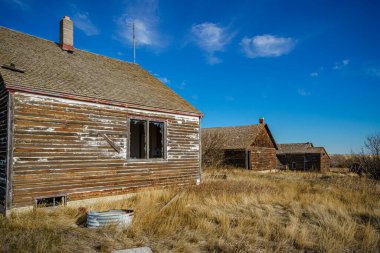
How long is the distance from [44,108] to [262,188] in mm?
9107

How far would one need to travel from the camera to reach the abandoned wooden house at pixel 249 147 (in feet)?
82.6

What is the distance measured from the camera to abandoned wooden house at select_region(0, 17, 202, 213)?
7.86m

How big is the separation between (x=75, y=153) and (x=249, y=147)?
1838cm

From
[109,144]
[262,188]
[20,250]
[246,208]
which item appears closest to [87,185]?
[109,144]

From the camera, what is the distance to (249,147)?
989 inches

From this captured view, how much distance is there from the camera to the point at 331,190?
1219 cm

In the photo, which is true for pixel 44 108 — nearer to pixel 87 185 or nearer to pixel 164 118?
pixel 87 185

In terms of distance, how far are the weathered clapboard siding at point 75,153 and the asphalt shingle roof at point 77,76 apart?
1.32 feet

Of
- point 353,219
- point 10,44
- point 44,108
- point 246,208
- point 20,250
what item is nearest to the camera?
point 20,250

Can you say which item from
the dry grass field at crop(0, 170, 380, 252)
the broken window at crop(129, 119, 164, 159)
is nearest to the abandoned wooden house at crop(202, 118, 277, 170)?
the broken window at crop(129, 119, 164, 159)

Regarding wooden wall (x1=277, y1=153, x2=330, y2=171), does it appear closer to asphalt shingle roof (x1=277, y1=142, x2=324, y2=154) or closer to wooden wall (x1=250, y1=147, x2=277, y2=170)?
asphalt shingle roof (x1=277, y1=142, x2=324, y2=154)

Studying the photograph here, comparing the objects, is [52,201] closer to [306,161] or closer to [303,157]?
[306,161]

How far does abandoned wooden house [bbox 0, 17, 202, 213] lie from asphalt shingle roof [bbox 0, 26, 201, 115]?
39 millimetres

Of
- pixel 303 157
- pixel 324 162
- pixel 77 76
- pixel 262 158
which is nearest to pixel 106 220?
pixel 77 76
